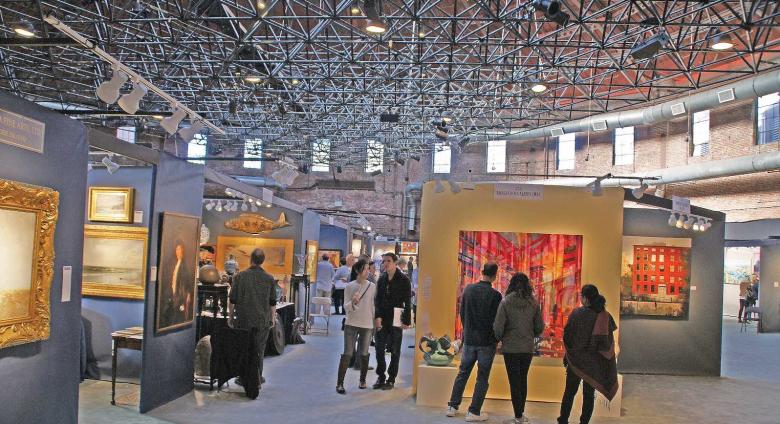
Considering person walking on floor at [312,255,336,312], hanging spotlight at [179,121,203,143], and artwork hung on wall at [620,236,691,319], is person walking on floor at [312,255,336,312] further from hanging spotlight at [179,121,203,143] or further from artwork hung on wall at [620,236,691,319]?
hanging spotlight at [179,121,203,143]

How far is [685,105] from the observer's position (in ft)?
63.4

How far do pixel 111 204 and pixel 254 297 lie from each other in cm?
224

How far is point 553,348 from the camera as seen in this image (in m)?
8.18

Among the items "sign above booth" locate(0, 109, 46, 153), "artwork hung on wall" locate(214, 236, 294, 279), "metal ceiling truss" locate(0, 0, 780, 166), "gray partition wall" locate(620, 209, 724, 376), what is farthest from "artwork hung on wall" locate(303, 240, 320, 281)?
"sign above booth" locate(0, 109, 46, 153)

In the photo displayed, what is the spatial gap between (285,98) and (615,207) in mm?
14214

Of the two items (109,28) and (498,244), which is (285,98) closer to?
(109,28)

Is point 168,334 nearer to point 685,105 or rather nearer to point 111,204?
point 111,204

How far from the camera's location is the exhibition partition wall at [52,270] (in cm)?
465

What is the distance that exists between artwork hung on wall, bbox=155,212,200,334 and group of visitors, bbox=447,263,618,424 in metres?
2.99

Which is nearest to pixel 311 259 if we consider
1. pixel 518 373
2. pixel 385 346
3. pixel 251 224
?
pixel 251 224

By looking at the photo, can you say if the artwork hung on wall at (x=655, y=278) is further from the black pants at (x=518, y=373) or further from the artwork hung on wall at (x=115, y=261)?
the artwork hung on wall at (x=115, y=261)

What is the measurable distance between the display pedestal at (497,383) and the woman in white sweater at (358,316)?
0.76 metres

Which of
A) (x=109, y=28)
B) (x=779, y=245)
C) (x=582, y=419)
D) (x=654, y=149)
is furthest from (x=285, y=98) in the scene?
(x=582, y=419)

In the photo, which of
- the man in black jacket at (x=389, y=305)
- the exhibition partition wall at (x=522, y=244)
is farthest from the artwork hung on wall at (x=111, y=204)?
the exhibition partition wall at (x=522, y=244)
